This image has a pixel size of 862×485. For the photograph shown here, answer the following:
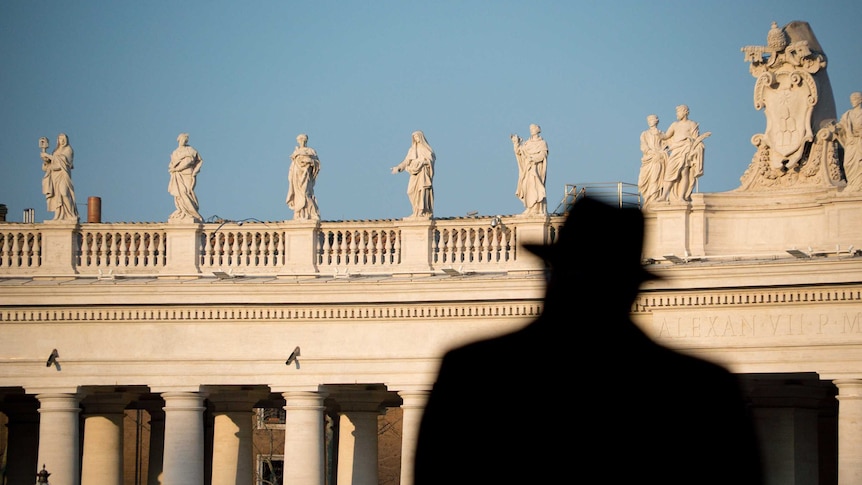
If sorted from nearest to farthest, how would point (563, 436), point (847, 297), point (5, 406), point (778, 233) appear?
point (563, 436) → point (847, 297) → point (778, 233) → point (5, 406)

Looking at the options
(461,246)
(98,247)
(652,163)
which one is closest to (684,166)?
(652,163)

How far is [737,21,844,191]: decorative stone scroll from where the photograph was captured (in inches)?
1700

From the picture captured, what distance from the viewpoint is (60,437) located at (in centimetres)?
4616

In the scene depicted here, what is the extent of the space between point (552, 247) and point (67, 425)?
1595 inches

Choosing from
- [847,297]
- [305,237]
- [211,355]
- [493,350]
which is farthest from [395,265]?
[493,350]

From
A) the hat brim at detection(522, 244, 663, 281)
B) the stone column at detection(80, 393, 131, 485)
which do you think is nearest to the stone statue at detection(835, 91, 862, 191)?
the stone column at detection(80, 393, 131, 485)

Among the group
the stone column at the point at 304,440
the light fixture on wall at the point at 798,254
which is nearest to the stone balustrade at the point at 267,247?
the stone column at the point at 304,440

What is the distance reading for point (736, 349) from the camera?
42.2m

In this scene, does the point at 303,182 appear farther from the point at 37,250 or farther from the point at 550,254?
the point at 550,254

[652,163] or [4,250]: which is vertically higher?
[652,163]

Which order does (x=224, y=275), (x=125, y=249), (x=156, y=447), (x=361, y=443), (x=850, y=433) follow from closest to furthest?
(x=850, y=433) → (x=224, y=275) → (x=125, y=249) → (x=361, y=443) → (x=156, y=447)

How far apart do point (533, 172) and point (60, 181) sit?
1393 centimetres

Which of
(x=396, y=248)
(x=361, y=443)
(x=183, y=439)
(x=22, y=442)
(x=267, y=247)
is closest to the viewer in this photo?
(x=183, y=439)

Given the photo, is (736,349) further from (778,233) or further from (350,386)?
(350,386)
